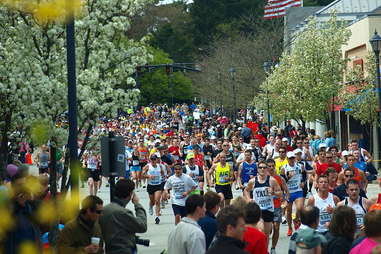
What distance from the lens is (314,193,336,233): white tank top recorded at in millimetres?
12164

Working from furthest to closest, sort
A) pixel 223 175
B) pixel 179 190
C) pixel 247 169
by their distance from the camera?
1. pixel 247 169
2. pixel 223 175
3. pixel 179 190

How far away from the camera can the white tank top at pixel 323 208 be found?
12.2 m

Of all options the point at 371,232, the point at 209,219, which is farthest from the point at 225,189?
the point at 371,232

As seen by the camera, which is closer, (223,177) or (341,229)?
(341,229)

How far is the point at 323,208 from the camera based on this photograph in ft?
40.6

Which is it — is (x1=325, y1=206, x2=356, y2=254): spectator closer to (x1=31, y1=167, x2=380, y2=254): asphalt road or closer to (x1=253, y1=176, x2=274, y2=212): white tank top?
(x1=31, y1=167, x2=380, y2=254): asphalt road

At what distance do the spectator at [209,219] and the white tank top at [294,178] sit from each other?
8.46 meters

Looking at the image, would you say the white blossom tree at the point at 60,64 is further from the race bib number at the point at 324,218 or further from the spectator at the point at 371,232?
the spectator at the point at 371,232

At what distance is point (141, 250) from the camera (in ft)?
54.1

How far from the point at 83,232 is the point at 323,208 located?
Answer: 5131mm

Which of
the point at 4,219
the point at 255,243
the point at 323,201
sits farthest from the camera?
the point at 323,201

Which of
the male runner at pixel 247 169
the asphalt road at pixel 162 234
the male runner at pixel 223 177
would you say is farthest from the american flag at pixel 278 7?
the male runner at pixel 223 177

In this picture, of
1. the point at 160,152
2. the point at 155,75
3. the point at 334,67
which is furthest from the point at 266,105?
the point at 155,75

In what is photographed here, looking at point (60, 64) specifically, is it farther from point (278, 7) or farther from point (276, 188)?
point (278, 7)
